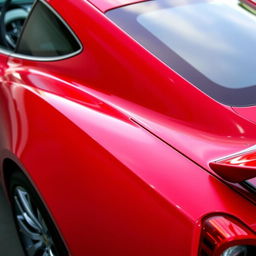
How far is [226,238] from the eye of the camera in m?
1.22

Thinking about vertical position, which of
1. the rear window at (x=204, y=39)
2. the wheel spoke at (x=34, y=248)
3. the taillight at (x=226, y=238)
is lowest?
the wheel spoke at (x=34, y=248)

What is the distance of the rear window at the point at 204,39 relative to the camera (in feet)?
5.68

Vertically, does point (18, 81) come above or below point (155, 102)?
below

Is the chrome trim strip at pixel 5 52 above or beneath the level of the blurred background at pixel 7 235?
above

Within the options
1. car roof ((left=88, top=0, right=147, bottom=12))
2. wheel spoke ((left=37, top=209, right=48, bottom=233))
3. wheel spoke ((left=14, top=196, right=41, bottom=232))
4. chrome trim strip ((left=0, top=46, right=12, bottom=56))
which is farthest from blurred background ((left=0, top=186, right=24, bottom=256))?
car roof ((left=88, top=0, right=147, bottom=12))

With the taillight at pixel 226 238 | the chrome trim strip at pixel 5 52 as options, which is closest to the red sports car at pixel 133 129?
the taillight at pixel 226 238

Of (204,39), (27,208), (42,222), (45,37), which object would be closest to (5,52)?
(45,37)

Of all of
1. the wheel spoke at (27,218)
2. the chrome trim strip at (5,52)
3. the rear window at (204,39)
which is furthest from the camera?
the chrome trim strip at (5,52)

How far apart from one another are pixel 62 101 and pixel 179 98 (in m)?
0.52

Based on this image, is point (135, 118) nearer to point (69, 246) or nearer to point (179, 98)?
point (179, 98)

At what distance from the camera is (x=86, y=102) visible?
6.10ft

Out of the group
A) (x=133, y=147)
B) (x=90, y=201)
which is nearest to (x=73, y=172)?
(x=90, y=201)

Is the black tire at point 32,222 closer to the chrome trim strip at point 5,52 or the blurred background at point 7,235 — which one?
the blurred background at point 7,235

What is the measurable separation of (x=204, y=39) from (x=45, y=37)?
83 centimetres
